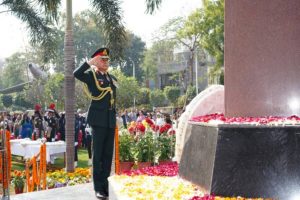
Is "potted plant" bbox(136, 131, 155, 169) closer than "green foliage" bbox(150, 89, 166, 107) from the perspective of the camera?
Yes

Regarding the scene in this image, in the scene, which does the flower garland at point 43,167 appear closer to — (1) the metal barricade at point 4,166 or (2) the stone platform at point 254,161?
(1) the metal barricade at point 4,166

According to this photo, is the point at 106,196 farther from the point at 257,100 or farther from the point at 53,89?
the point at 53,89

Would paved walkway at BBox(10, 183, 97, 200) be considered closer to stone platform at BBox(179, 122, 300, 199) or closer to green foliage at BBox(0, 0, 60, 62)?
stone platform at BBox(179, 122, 300, 199)

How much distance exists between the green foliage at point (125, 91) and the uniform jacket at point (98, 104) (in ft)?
123

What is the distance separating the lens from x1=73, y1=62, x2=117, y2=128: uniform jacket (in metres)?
5.24

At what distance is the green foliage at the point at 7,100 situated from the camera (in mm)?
53438

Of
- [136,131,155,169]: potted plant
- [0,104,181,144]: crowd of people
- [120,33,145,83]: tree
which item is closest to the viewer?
[136,131,155,169]: potted plant

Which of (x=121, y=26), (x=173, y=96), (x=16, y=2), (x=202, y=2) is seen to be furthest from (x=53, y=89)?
(x=121, y=26)

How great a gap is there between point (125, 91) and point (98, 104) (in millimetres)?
38389

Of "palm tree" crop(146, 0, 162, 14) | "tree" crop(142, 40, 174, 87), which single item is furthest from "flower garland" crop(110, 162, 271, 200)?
"tree" crop(142, 40, 174, 87)

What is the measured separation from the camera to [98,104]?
5344mm

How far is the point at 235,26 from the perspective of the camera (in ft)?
15.5

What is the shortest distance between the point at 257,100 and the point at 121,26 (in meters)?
6.86

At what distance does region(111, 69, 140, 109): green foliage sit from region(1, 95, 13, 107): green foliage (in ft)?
53.4
